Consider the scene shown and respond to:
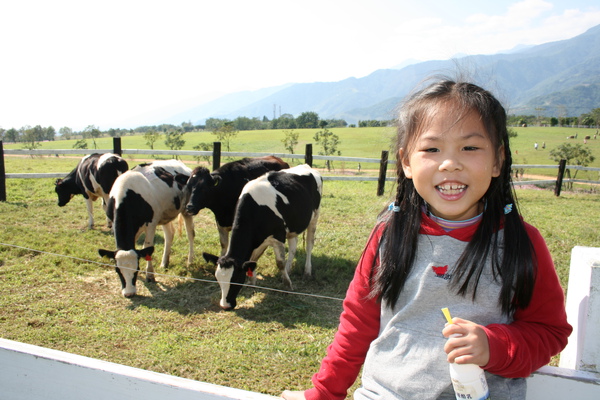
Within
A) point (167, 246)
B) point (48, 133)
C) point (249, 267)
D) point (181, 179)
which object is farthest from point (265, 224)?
point (48, 133)

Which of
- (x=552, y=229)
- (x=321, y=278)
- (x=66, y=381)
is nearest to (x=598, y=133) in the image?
(x=552, y=229)

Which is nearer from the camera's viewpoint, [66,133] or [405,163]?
[405,163]

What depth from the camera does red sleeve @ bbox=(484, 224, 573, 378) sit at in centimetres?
129

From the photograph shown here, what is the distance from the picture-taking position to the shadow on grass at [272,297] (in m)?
5.02

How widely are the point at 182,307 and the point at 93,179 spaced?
5041 millimetres

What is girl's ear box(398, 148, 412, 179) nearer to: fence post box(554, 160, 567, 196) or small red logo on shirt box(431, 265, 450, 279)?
small red logo on shirt box(431, 265, 450, 279)

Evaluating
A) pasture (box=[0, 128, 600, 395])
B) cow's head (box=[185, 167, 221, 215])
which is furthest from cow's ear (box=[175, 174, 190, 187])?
pasture (box=[0, 128, 600, 395])

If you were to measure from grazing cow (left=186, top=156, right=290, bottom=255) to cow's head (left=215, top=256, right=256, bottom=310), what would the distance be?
5.19 feet

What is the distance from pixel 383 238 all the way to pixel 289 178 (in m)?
4.75

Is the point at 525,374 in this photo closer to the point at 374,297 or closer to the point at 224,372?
the point at 374,297

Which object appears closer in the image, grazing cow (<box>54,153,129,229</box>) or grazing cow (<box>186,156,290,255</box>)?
grazing cow (<box>186,156,290,255</box>)

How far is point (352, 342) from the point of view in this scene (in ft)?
5.23

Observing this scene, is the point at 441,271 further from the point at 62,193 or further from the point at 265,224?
the point at 62,193

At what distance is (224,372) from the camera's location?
12.3 feet
